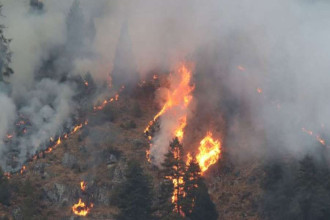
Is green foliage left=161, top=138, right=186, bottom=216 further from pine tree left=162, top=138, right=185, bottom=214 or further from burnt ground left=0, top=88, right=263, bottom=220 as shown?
burnt ground left=0, top=88, right=263, bottom=220

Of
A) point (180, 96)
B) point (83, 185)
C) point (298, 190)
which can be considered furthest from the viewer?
point (180, 96)

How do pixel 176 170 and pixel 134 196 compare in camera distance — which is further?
pixel 176 170

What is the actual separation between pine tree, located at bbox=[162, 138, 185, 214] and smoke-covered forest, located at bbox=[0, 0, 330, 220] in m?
0.18

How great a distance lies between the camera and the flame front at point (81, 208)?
70.8 m

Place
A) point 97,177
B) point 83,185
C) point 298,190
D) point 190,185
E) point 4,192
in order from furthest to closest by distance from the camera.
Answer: point 97,177 → point 83,185 → point 4,192 → point 190,185 → point 298,190

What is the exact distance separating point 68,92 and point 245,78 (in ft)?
104

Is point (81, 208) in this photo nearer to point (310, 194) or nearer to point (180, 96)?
point (180, 96)

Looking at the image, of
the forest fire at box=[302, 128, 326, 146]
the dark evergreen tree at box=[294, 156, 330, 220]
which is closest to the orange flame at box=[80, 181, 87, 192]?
the dark evergreen tree at box=[294, 156, 330, 220]

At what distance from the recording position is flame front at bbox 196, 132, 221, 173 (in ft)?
255

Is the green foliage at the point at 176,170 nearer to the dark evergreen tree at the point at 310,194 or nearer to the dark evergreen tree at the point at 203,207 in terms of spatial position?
the dark evergreen tree at the point at 203,207

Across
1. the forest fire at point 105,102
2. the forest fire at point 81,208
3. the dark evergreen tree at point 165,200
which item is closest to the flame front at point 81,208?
the forest fire at point 81,208

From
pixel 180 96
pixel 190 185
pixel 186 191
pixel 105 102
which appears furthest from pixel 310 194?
pixel 105 102

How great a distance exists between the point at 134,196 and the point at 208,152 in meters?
17.2

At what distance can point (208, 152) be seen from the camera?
79500mm
